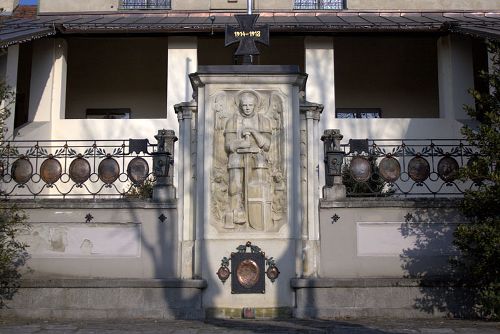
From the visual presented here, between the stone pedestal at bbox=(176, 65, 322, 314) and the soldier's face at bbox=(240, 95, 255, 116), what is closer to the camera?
the stone pedestal at bbox=(176, 65, 322, 314)

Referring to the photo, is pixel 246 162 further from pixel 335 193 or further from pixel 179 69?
pixel 179 69

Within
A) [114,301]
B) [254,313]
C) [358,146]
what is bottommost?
[254,313]

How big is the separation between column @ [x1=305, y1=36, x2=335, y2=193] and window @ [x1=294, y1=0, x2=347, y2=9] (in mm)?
2741

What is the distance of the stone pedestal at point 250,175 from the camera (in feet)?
32.3

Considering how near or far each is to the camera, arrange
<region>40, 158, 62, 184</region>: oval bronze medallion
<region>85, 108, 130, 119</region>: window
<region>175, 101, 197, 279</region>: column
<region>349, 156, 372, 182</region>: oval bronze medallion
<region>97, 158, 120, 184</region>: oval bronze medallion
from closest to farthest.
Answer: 1. <region>175, 101, 197, 279</region>: column
2. <region>349, 156, 372, 182</region>: oval bronze medallion
3. <region>97, 158, 120, 184</region>: oval bronze medallion
4. <region>40, 158, 62, 184</region>: oval bronze medallion
5. <region>85, 108, 130, 119</region>: window

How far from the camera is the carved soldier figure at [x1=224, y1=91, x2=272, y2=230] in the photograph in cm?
996

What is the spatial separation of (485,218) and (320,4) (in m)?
12.6

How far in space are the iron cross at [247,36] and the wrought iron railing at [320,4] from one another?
9794mm

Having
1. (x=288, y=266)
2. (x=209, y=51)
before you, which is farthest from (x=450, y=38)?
(x=288, y=266)

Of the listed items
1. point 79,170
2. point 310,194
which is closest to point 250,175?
point 310,194

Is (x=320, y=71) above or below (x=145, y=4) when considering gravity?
below

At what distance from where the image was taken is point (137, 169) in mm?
10695

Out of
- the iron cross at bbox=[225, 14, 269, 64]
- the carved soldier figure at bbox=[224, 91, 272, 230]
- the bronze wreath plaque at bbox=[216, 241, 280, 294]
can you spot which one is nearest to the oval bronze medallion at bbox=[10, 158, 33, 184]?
the carved soldier figure at bbox=[224, 91, 272, 230]

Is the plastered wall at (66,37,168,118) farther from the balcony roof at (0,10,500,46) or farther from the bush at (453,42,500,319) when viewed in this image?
the bush at (453,42,500,319)
